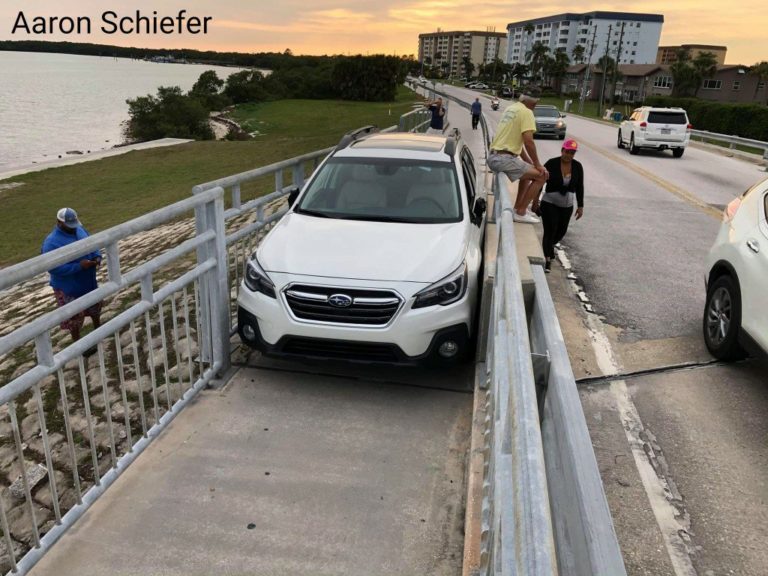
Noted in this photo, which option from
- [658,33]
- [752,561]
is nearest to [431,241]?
[752,561]

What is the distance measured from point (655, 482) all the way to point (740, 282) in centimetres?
203

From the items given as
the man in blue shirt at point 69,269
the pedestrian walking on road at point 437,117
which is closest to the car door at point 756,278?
the man in blue shirt at point 69,269

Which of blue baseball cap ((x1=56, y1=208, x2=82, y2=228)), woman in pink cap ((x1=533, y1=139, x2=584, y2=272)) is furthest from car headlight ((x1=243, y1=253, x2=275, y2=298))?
woman in pink cap ((x1=533, y1=139, x2=584, y2=272))

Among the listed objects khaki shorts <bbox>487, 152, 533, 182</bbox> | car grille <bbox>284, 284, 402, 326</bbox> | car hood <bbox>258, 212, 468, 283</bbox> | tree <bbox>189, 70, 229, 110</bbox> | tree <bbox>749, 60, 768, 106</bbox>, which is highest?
tree <bbox>749, 60, 768, 106</bbox>

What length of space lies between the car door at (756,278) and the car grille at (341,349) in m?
2.62

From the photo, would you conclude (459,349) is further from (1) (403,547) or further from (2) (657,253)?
(2) (657,253)

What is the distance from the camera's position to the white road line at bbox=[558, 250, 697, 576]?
3.23m

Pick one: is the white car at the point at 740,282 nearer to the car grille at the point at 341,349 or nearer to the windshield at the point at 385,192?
the windshield at the point at 385,192

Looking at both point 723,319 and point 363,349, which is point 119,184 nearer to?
point 363,349

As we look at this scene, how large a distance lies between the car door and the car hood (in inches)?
84.8

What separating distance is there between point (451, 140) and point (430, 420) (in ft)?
12.3

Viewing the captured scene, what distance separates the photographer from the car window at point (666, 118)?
2084cm

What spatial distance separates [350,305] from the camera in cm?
449

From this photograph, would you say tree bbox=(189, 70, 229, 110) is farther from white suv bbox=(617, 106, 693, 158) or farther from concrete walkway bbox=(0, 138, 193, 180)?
white suv bbox=(617, 106, 693, 158)
